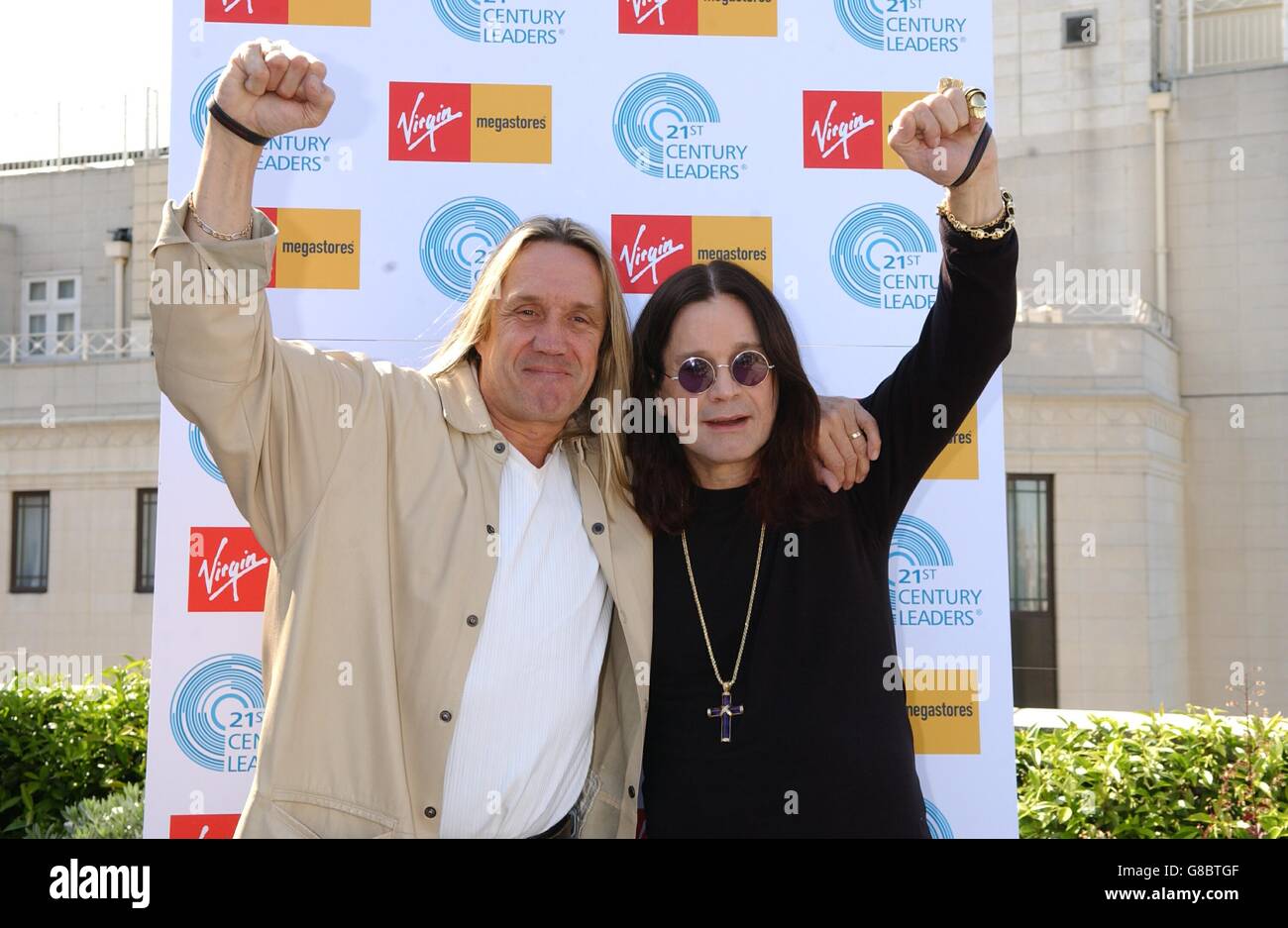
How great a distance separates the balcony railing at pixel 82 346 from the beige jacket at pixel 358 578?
13195 mm

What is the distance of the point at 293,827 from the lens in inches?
95.3

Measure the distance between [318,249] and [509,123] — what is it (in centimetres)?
80

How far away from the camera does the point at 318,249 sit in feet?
12.4

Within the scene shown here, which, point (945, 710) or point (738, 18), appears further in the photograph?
point (738, 18)

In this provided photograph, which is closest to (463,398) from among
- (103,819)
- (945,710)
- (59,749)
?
(945,710)

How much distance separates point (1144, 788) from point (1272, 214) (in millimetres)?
13585

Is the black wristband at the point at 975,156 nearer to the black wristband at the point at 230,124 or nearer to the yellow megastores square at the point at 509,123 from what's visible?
the black wristband at the point at 230,124

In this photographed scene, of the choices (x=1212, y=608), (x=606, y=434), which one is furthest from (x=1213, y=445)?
(x=606, y=434)

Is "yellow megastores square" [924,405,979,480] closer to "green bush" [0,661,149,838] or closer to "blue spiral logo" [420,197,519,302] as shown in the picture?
"blue spiral logo" [420,197,519,302]

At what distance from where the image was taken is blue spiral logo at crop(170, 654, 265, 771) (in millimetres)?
3691

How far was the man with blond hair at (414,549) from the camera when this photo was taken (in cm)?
227

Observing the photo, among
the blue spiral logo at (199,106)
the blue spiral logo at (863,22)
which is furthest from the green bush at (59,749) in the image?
the blue spiral logo at (863,22)
